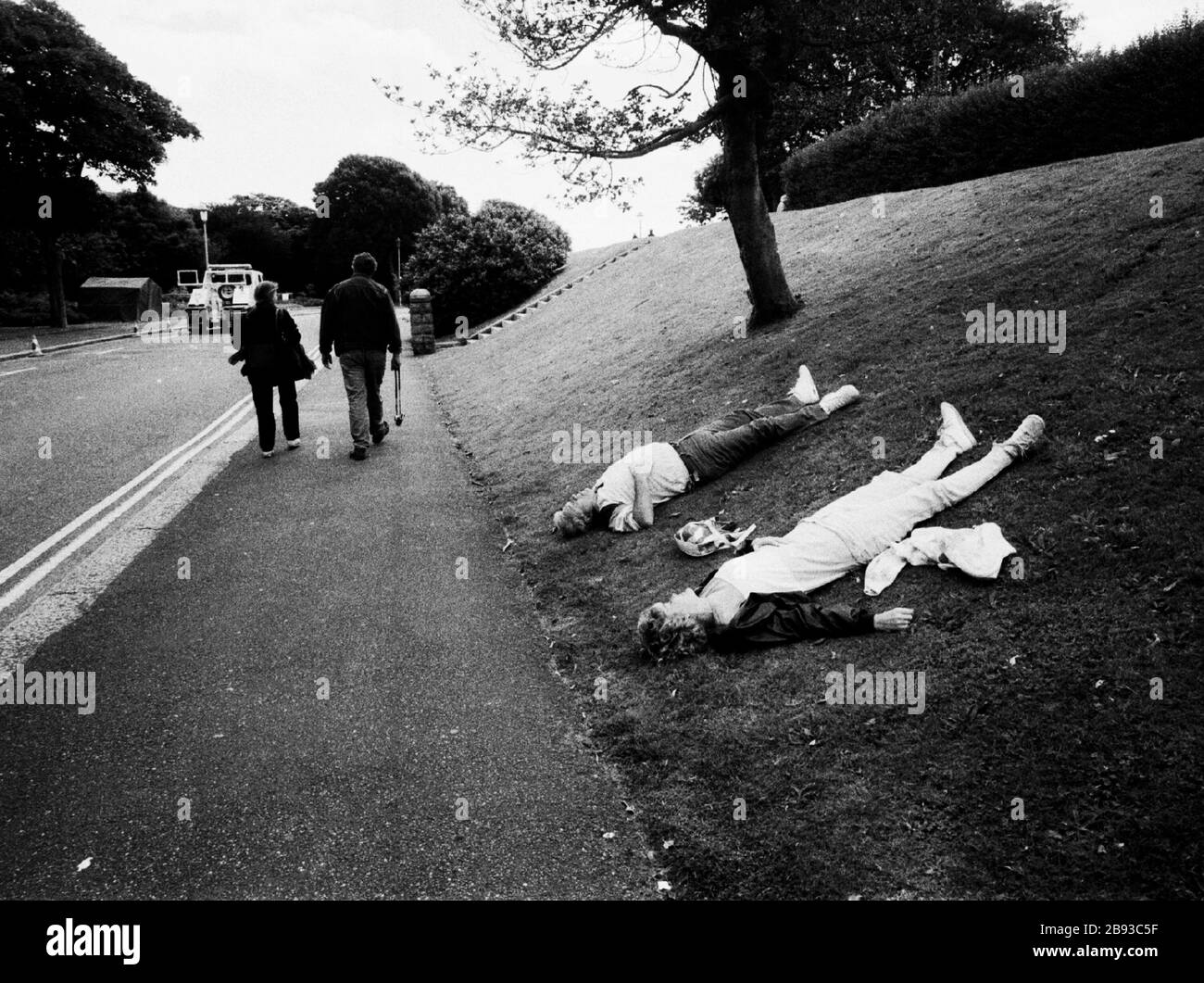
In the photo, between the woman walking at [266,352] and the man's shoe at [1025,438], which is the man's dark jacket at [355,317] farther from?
the man's shoe at [1025,438]

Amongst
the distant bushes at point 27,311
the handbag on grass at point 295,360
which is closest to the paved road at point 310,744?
the handbag on grass at point 295,360

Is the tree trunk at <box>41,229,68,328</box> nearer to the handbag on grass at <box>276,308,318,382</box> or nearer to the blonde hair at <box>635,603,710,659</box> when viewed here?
the handbag on grass at <box>276,308,318,382</box>

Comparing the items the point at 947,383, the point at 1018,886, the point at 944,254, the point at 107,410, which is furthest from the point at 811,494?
the point at 107,410

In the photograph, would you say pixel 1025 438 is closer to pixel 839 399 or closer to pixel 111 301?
pixel 839 399

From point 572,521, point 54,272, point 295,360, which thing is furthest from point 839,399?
point 54,272

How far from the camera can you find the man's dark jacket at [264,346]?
11031mm

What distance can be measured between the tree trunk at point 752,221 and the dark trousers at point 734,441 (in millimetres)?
4796

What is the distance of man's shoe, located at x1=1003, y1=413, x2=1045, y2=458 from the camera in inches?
241

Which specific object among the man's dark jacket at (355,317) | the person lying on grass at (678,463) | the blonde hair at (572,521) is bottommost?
the blonde hair at (572,521)

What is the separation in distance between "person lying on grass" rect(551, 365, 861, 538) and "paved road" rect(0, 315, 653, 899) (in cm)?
103

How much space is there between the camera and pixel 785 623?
5.29 metres

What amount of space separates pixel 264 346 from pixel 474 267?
60.0 ft
